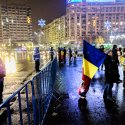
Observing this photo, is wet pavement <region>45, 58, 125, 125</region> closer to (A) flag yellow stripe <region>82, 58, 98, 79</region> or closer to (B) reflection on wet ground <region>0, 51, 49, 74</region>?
(A) flag yellow stripe <region>82, 58, 98, 79</region>

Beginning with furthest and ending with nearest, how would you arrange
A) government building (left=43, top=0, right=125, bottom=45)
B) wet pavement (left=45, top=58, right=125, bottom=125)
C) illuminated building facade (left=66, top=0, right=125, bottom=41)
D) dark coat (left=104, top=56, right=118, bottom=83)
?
illuminated building facade (left=66, top=0, right=125, bottom=41)
government building (left=43, top=0, right=125, bottom=45)
dark coat (left=104, top=56, right=118, bottom=83)
wet pavement (left=45, top=58, right=125, bottom=125)

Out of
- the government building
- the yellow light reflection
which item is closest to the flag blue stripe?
the yellow light reflection

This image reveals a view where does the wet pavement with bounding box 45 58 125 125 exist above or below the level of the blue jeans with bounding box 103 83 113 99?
below

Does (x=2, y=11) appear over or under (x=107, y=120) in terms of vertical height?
over

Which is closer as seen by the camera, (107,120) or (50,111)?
(107,120)

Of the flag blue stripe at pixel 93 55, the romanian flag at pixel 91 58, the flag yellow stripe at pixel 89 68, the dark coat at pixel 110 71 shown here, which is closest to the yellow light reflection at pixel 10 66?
the flag yellow stripe at pixel 89 68

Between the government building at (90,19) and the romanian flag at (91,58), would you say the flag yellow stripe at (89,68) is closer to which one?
the romanian flag at (91,58)

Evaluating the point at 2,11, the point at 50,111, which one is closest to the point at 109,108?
the point at 50,111

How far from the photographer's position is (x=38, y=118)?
5.84 metres

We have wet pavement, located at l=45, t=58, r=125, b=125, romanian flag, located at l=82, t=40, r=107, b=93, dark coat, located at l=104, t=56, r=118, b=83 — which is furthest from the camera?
dark coat, located at l=104, t=56, r=118, b=83

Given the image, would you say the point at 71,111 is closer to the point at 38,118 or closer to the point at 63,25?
the point at 38,118

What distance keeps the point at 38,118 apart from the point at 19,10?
632 ft

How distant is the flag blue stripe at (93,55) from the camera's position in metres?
8.14

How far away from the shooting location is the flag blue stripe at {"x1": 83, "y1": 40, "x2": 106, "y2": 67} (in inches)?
320
